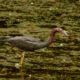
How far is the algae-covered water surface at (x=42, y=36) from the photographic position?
1223cm

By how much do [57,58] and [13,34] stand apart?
3.73m

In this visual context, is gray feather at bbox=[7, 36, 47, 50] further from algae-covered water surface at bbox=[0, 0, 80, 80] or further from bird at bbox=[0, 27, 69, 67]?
algae-covered water surface at bbox=[0, 0, 80, 80]

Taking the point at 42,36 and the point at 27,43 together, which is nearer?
the point at 27,43

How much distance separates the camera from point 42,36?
55.0 feet

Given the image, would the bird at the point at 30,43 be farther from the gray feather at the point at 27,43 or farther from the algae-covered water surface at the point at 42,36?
the algae-covered water surface at the point at 42,36

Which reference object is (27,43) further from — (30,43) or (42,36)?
(42,36)

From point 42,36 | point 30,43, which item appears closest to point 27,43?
point 30,43

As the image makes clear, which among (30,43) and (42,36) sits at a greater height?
(30,43)

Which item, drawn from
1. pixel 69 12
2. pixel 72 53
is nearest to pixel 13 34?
pixel 72 53

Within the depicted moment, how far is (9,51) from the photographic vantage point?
1434 centimetres

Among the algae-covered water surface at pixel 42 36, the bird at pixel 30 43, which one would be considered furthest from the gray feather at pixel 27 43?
the algae-covered water surface at pixel 42 36

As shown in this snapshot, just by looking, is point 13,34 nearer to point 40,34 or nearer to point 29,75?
point 40,34

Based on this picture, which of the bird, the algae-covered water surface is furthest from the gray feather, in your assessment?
the algae-covered water surface

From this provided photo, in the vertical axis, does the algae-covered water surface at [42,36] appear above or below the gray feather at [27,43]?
below
